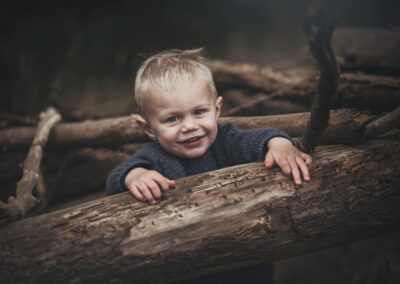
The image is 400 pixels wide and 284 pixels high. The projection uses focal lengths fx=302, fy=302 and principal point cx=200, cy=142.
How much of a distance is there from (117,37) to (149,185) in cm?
408

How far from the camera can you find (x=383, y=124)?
124 cm

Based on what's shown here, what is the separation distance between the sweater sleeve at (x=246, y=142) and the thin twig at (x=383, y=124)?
349 mm

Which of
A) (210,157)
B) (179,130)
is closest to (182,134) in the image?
(179,130)

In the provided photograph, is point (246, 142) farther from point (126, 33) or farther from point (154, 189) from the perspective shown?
point (126, 33)

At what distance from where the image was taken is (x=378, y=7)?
3822 millimetres

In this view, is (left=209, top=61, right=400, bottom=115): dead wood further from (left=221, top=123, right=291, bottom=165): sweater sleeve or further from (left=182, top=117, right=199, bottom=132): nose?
(left=182, top=117, right=199, bottom=132): nose

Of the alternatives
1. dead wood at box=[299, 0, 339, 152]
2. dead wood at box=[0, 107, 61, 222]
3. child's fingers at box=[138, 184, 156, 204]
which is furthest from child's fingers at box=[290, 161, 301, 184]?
dead wood at box=[0, 107, 61, 222]

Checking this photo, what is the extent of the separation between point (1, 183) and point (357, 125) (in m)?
2.54

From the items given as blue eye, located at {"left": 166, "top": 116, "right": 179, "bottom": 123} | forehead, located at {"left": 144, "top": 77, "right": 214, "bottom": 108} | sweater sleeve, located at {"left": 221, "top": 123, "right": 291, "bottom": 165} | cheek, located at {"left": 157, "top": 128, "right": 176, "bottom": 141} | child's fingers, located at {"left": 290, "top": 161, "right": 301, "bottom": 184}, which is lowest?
child's fingers, located at {"left": 290, "top": 161, "right": 301, "bottom": 184}

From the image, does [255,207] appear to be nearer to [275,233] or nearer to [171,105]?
[275,233]

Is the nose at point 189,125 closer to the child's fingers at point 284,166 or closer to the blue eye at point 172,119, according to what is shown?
the blue eye at point 172,119

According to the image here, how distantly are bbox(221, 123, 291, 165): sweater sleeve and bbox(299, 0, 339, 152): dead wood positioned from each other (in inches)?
13.0

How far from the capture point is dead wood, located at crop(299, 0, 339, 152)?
80cm

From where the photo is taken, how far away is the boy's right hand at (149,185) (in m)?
1.25
